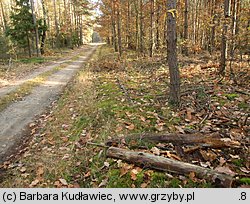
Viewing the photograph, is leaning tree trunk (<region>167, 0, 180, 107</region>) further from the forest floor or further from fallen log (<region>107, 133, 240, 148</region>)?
fallen log (<region>107, 133, 240, 148</region>)

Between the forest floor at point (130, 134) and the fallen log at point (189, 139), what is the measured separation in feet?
0.23

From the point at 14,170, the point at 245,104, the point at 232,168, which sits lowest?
the point at 14,170

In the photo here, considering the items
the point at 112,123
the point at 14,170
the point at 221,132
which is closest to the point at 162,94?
the point at 112,123

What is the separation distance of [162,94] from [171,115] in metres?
1.78

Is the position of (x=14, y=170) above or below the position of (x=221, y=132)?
below

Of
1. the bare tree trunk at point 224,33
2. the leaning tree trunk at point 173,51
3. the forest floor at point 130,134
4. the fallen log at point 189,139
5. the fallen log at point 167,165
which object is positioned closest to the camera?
the fallen log at point 167,165

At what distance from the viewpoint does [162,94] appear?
764 centimetres

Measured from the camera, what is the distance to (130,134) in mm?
5141

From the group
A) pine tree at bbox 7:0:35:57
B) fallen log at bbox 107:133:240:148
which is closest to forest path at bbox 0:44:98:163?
fallen log at bbox 107:133:240:148

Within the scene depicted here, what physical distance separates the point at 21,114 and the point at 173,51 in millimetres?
5644

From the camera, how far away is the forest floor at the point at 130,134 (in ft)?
12.9
